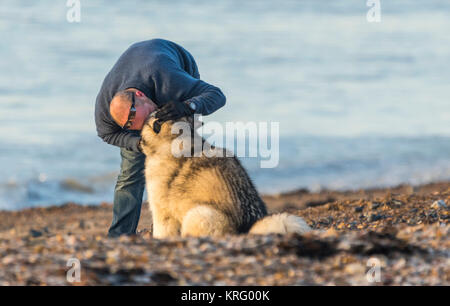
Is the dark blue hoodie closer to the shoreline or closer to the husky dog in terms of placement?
the husky dog

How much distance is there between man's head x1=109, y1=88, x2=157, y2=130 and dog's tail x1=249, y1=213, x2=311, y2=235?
5.98ft

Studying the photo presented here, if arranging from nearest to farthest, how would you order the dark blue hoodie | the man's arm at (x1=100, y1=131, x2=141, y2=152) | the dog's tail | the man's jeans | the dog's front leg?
1. the dog's tail
2. the dog's front leg
3. the dark blue hoodie
4. the man's arm at (x1=100, y1=131, x2=141, y2=152)
5. the man's jeans

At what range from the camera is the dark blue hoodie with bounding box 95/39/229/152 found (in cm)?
750

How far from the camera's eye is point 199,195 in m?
6.73

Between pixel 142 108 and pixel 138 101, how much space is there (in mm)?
101

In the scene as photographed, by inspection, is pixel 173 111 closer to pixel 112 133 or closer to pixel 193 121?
pixel 193 121

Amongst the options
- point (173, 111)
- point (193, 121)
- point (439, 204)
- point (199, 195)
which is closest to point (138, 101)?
point (173, 111)

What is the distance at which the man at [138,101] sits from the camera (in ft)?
23.5

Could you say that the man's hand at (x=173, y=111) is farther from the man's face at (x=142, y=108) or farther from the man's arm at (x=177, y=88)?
the man's arm at (x=177, y=88)

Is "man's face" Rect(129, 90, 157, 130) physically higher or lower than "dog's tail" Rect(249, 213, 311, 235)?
higher

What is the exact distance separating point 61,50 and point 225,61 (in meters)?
7.18

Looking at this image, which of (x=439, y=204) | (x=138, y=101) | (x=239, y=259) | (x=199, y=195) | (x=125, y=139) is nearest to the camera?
(x=239, y=259)

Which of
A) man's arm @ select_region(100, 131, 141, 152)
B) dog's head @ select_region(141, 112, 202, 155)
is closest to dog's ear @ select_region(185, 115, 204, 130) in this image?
dog's head @ select_region(141, 112, 202, 155)
